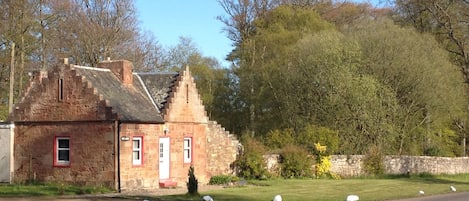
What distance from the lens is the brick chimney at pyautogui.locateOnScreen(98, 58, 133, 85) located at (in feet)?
108

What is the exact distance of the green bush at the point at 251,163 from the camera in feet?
119

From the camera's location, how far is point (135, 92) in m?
32.9

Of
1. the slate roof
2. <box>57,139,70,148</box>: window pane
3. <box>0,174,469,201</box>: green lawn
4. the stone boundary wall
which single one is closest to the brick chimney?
the slate roof

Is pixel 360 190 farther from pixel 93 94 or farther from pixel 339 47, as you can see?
pixel 339 47

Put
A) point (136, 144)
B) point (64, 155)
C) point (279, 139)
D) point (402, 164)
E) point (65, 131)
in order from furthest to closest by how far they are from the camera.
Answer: point (402, 164), point (279, 139), point (136, 144), point (64, 155), point (65, 131)

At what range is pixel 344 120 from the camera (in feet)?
143

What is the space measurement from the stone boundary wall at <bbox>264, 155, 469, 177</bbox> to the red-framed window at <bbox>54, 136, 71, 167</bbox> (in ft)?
37.3

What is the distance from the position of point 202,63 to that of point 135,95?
28.5 m

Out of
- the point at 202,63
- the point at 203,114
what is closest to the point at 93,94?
the point at 203,114

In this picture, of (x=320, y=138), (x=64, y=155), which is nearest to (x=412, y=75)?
(x=320, y=138)

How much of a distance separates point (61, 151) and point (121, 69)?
16.2ft

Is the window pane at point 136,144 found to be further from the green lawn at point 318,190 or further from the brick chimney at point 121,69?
the green lawn at point 318,190

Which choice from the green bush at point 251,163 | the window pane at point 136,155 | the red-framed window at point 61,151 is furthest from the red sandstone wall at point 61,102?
the green bush at point 251,163

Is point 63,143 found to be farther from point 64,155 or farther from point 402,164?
point 402,164
